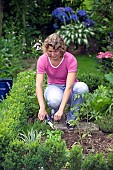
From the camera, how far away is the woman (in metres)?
5.26

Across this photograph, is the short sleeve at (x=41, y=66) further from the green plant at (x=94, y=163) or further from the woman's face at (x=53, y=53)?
the green plant at (x=94, y=163)

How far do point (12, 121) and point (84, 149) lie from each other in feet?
2.53

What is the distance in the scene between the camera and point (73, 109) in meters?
5.24

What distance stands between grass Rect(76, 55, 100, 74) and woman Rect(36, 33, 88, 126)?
130 inches

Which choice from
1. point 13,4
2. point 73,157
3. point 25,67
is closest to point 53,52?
point 73,157

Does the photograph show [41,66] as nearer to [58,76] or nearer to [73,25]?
[58,76]

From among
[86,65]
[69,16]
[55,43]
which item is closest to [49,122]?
[55,43]

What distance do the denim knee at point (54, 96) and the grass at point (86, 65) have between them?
3.36 meters

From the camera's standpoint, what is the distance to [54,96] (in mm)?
5402

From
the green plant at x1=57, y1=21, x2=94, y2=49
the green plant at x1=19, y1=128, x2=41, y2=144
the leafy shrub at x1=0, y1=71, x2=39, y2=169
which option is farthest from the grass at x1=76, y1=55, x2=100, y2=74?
the green plant at x1=19, y1=128, x2=41, y2=144

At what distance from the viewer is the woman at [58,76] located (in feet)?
17.3

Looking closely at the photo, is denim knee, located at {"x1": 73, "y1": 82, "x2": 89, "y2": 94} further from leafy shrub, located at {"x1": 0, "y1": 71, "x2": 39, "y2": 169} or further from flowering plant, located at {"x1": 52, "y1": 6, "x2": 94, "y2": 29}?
flowering plant, located at {"x1": 52, "y1": 6, "x2": 94, "y2": 29}

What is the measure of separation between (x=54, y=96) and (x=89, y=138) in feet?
2.19

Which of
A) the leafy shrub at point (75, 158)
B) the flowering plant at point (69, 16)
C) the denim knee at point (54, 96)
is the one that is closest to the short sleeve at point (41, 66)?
the denim knee at point (54, 96)
